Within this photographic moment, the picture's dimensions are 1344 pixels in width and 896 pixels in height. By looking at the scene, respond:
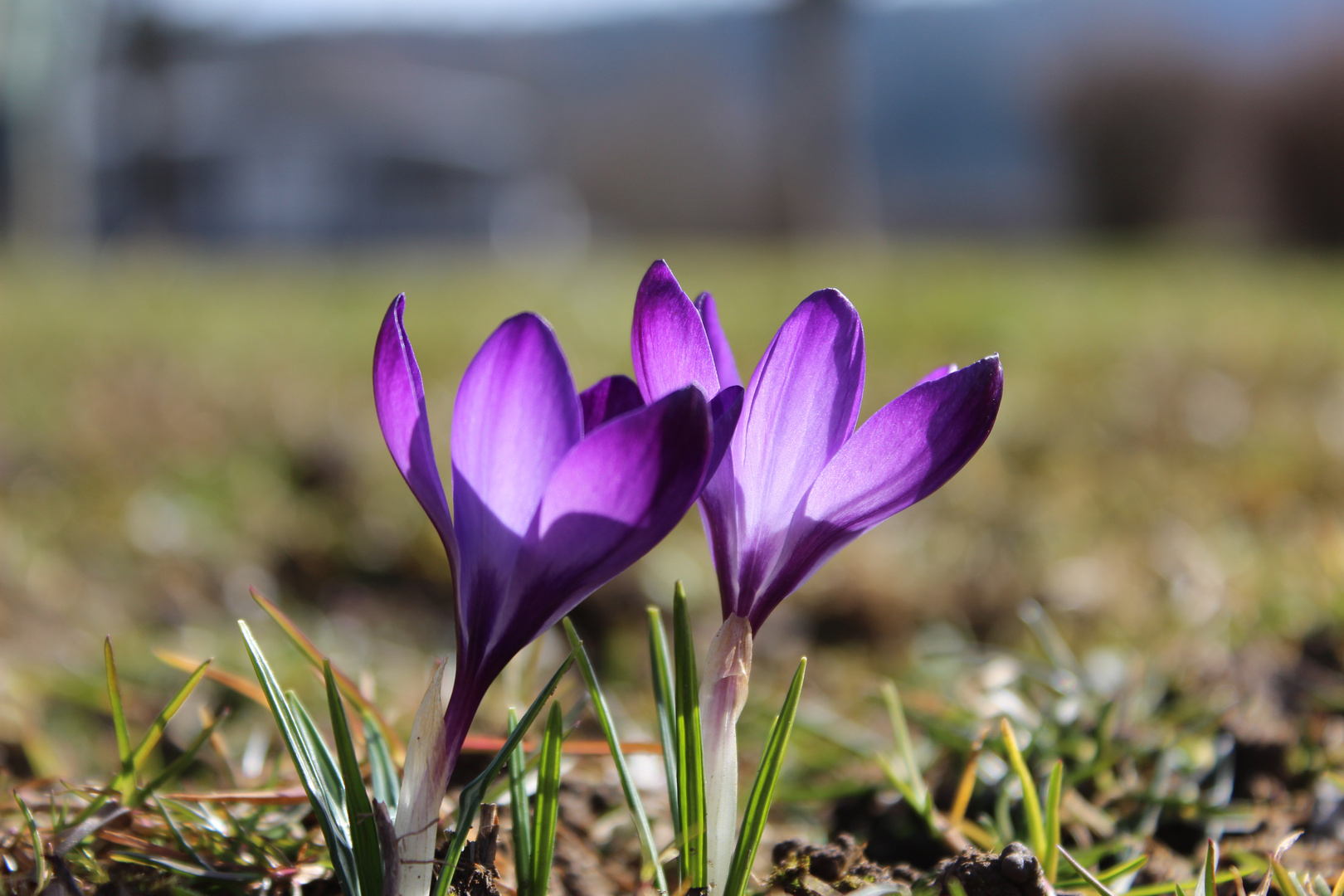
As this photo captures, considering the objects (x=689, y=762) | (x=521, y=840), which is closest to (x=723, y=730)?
(x=689, y=762)

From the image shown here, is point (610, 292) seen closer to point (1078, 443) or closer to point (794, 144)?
point (1078, 443)

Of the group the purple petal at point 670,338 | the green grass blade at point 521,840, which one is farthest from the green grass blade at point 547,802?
the purple petal at point 670,338

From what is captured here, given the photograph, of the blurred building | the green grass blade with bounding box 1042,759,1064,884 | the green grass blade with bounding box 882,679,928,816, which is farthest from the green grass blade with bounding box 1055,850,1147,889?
the blurred building

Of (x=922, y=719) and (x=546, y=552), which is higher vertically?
(x=546, y=552)

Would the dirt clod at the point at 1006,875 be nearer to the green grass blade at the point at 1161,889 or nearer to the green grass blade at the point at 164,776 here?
the green grass blade at the point at 1161,889

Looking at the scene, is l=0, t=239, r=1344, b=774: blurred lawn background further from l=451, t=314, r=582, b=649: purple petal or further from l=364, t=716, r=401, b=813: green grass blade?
l=451, t=314, r=582, b=649: purple petal

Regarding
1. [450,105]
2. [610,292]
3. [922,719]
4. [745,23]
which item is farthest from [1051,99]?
[745,23]
